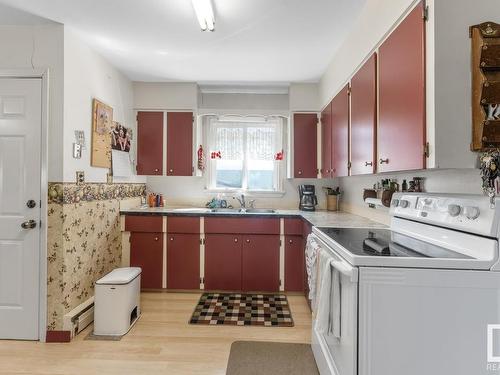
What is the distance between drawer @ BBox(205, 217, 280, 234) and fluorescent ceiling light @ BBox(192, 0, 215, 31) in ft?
6.08

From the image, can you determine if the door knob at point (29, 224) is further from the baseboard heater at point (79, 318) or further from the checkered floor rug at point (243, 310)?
the checkered floor rug at point (243, 310)

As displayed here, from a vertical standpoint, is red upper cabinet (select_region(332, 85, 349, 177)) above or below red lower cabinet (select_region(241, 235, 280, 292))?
above

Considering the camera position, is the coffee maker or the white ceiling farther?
the coffee maker

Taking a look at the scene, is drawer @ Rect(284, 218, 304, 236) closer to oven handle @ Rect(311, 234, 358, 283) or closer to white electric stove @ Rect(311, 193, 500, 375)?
oven handle @ Rect(311, 234, 358, 283)

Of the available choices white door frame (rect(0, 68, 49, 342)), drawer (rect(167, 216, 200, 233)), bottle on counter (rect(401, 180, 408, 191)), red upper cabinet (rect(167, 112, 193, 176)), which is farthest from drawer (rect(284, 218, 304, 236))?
white door frame (rect(0, 68, 49, 342))

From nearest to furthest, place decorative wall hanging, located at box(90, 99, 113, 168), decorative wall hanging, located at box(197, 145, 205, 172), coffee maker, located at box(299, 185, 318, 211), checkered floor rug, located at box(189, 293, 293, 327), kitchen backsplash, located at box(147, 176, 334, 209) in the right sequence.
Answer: checkered floor rug, located at box(189, 293, 293, 327), decorative wall hanging, located at box(90, 99, 113, 168), coffee maker, located at box(299, 185, 318, 211), decorative wall hanging, located at box(197, 145, 205, 172), kitchen backsplash, located at box(147, 176, 334, 209)

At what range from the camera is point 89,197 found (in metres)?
2.61

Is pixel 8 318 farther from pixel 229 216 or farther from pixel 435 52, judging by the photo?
pixel 435 52

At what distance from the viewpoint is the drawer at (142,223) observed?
3.20 m

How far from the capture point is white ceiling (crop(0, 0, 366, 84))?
206 centimetres

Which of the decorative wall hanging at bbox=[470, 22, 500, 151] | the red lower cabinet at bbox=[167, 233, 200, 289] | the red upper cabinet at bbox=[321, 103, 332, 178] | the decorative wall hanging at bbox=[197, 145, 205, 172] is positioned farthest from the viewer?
the decorative wall hanging at bbox=[197, 145, 205, 172]

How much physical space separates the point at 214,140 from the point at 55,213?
6.95 feet

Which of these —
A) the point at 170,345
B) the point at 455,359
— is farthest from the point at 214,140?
the point at 455,359

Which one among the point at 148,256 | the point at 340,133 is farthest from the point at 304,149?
the point at 148,256
